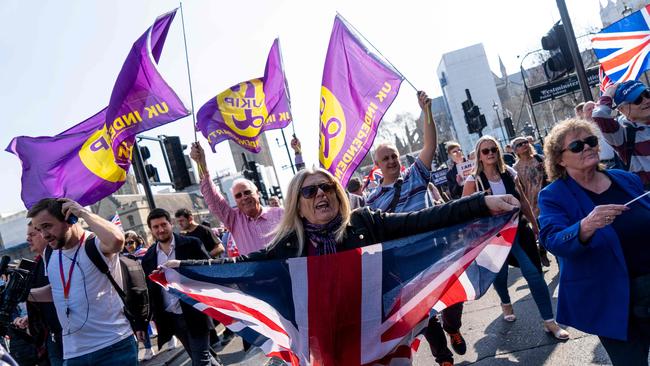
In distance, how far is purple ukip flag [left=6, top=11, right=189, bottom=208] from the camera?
6.21 meters

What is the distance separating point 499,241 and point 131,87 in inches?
180

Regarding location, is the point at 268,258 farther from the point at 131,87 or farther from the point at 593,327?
the point at 131,87

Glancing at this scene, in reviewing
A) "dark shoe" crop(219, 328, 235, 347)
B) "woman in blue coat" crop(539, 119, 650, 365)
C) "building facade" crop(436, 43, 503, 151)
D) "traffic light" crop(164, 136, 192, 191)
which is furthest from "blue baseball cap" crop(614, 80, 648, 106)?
"building facade" crop(436, 43, 503, 151)

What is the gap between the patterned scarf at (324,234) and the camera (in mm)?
3162

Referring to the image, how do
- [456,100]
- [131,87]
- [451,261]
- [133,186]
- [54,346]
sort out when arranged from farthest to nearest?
1. [133,186]
2. [456,100]
3. [131,87]
4. [54,346]
5. [451,261]

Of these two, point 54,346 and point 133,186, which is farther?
point 133,186

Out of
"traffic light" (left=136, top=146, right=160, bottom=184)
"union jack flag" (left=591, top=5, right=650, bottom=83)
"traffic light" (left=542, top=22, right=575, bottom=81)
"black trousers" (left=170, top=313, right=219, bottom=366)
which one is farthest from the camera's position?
"traffic light" (left=136, top=146, right=160, bottom=184)

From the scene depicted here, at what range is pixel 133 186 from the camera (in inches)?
3826

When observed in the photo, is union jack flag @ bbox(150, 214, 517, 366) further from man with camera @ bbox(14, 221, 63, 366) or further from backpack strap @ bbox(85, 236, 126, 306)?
man with camera @ bbox(14, 221, 63, 366)

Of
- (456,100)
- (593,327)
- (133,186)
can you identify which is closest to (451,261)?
(593,327)

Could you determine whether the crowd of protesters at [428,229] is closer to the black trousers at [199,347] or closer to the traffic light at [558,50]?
the black trousers at [199,347]

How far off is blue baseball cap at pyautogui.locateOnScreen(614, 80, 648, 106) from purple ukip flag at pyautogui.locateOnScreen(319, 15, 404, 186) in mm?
2136

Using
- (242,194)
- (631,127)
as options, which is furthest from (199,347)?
(631,127)

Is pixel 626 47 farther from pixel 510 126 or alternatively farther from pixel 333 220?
pixel 510 126
